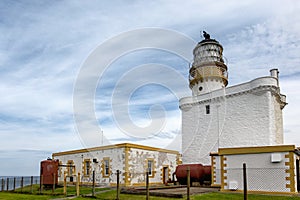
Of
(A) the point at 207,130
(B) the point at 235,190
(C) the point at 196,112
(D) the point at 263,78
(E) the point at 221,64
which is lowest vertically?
(B) the point at 235,190

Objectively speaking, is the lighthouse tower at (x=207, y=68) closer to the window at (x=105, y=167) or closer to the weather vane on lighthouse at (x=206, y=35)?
the weather vane on lighthouse at (x=206, y=35)

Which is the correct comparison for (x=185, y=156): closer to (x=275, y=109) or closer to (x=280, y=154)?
(x=275, y=109)

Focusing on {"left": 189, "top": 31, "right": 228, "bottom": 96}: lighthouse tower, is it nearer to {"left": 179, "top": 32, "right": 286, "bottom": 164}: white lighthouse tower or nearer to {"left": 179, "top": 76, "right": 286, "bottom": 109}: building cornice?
{"left": 179, "top": 32, "right": 286, "bottom": 164}: white lighthouse tower

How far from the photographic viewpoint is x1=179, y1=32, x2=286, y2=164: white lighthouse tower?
19975 millimetres

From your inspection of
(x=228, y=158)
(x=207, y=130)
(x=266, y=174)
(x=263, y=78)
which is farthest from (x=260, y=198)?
(x=207, y=130)

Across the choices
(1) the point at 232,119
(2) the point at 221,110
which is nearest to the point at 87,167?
(2) the point at 221,110

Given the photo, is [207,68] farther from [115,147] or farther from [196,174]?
[115,147]

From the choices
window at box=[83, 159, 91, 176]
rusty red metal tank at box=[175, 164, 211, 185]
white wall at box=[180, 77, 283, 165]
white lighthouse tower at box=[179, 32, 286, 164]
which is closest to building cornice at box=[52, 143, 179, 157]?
window at box=[83, 159, 91, 176]

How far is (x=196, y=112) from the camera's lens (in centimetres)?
2441

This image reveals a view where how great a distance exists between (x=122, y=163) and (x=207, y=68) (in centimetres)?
1105

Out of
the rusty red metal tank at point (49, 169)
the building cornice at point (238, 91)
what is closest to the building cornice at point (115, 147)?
the rusty red metal tank at point (49, 169)

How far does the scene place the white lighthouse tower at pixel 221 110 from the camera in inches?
786

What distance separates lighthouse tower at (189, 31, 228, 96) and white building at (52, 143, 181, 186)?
237 inches

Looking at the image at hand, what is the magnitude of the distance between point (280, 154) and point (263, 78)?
8.50 metres
